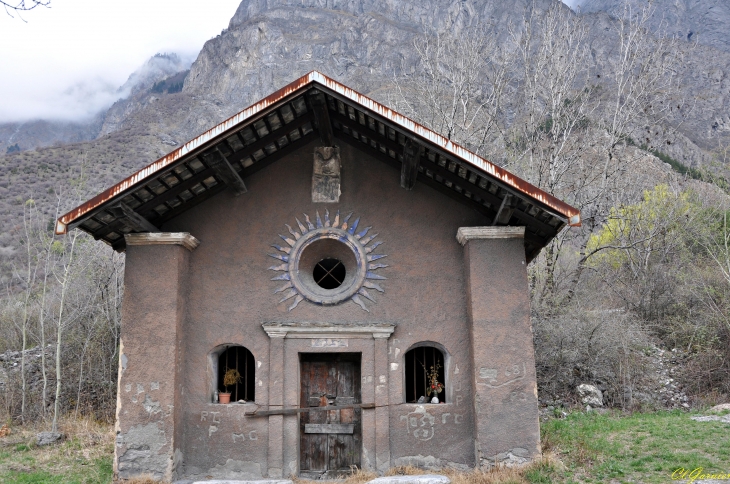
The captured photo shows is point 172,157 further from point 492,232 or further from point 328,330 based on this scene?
point 492,232

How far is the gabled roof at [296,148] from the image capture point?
359 inches

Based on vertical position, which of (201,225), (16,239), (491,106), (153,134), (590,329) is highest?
(153,134)

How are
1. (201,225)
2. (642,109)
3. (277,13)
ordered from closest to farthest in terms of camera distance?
1. (201,225)
2. (642,109)
3. (277,13)

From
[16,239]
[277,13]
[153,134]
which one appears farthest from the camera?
Answer: [277,13]

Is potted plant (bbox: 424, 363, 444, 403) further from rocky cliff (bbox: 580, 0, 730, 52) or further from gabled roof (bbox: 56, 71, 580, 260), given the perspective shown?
rocky cliff (bbox: 580, 0, 730, 52)

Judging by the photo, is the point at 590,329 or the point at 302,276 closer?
the point at 302,276

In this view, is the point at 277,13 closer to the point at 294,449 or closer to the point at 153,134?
the point at 153,134

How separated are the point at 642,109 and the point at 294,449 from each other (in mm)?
16497

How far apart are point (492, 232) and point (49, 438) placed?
9.65m

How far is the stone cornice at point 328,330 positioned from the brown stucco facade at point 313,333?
22 mm

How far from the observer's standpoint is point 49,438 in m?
12.9

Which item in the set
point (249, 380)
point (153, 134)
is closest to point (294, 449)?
point (249, 380)

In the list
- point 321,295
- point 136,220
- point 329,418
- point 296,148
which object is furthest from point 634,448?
point 136,220

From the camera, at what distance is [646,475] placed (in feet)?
29.8
